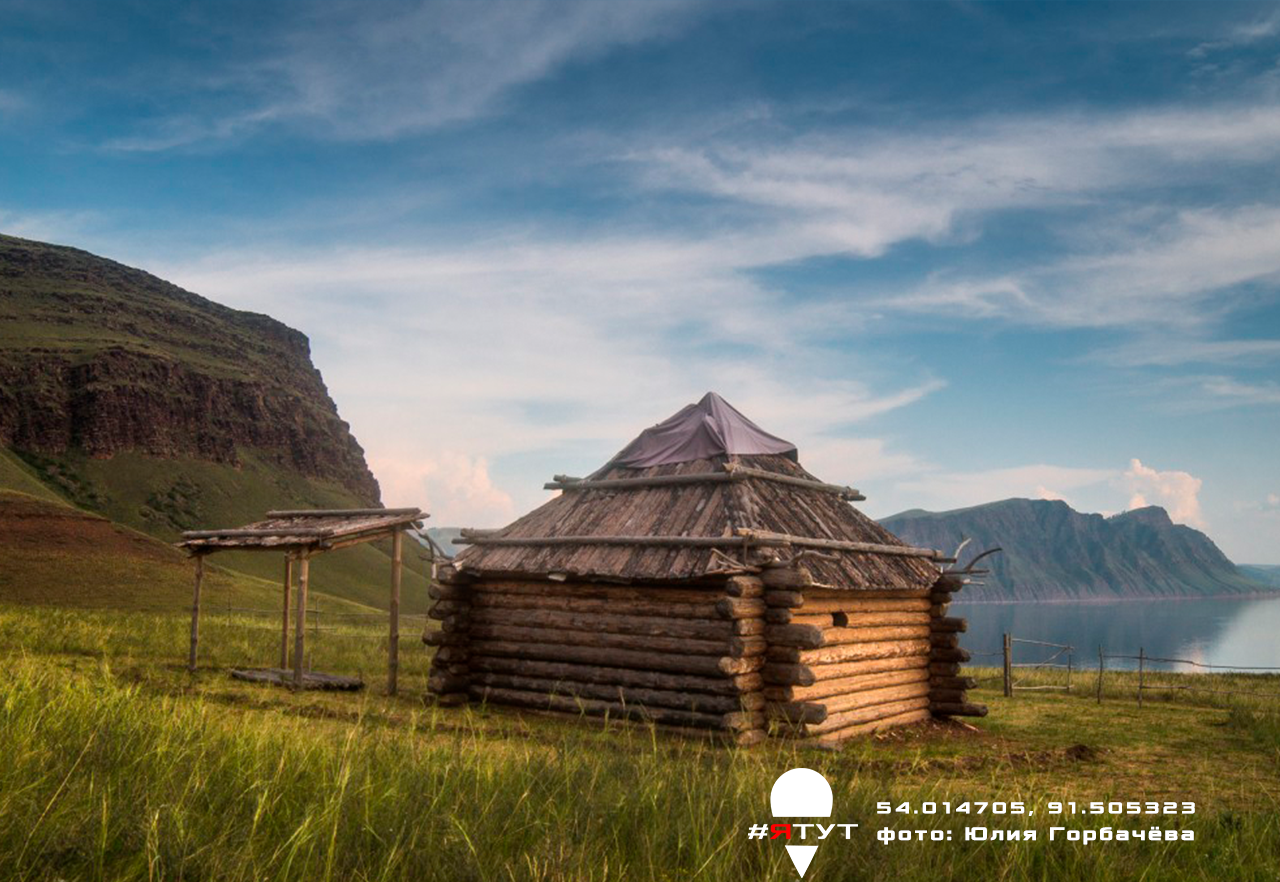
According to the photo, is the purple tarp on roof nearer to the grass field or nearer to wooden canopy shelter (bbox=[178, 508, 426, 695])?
wooden canopy shelter (bbox=[178, 508, 426, 695])

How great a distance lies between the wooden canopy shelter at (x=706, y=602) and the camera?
1386 cm

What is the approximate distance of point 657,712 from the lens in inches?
567

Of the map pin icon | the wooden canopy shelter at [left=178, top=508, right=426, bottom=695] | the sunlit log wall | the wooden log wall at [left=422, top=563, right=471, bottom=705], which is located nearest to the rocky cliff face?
the wooden canopy shelter at [left=178, top=508, right=426, bottom=695]

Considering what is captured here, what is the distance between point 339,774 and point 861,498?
50.0 ft

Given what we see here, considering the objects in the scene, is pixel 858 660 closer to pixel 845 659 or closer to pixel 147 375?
pixel 845 659

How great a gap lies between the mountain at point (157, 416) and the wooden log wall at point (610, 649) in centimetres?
7309

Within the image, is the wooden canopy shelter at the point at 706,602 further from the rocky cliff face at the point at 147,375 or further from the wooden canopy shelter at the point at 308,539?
the rocky cliff face at the point at 147,375

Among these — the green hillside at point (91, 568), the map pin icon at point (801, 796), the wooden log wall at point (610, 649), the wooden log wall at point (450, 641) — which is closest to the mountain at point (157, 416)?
the green hillside at point (91, 568)

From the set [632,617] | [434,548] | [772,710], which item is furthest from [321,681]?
[772,710]

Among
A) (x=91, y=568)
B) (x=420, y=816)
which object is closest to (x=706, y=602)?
Answer: (x=420, y=816)

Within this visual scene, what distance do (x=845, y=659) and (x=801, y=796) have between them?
10060 mm

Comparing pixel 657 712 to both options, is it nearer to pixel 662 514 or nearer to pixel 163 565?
pixel 662 514

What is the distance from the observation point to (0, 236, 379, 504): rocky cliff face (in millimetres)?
101562

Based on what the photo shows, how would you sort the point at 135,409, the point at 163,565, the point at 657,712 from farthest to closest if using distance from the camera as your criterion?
the point at 135,409 < the point at 163,565 < the point at 657,712
